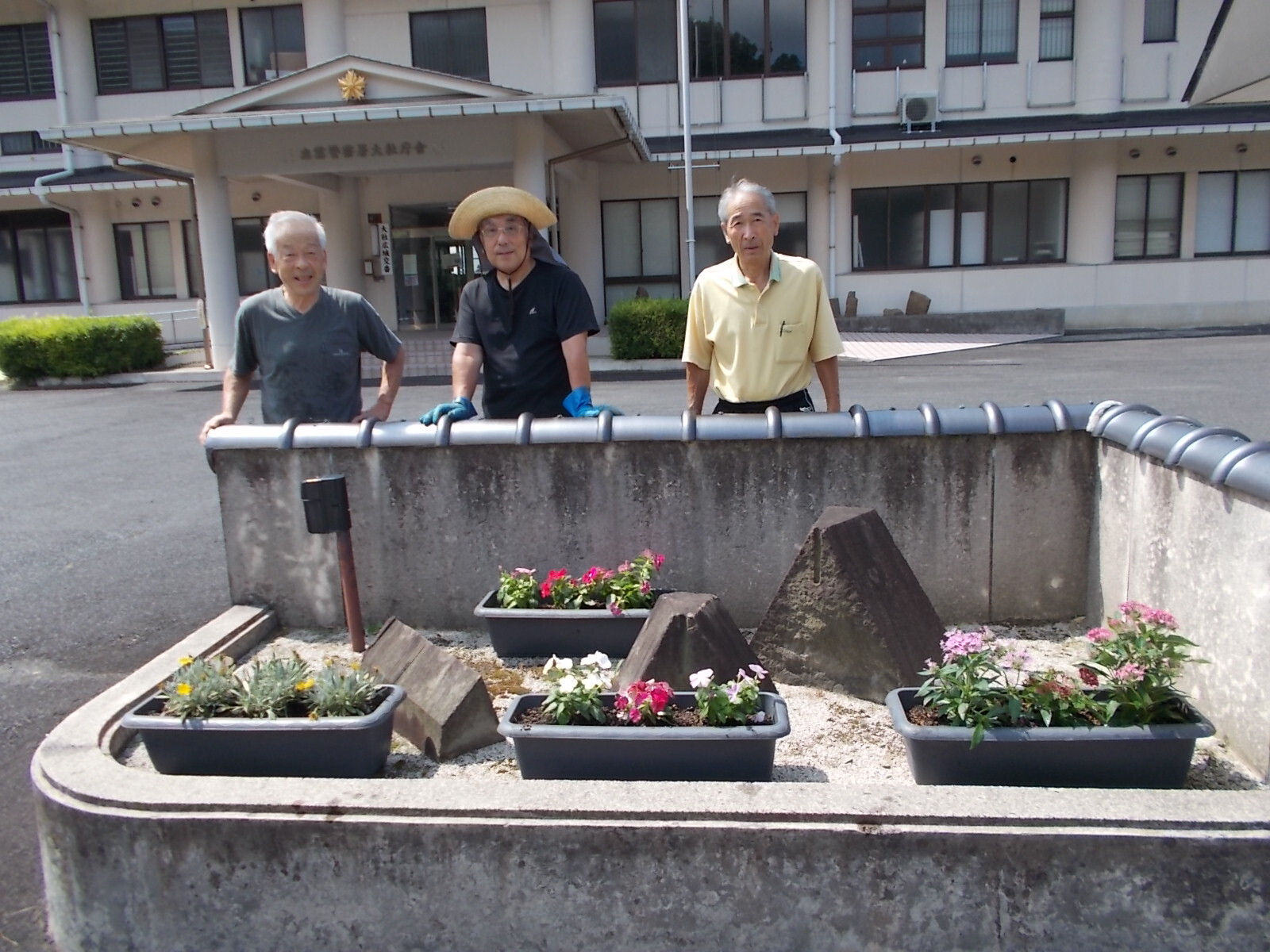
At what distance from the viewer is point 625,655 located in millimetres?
3754

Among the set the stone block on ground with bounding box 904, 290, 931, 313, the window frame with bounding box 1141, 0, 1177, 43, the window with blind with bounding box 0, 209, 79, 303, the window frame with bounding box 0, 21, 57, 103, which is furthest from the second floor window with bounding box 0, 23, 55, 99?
the window frame with bounding box 1141, 0, 1177, 43

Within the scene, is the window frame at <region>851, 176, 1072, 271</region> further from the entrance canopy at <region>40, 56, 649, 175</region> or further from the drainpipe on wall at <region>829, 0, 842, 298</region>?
the entrance canopy at <region>40, 56, 649, 175</region>

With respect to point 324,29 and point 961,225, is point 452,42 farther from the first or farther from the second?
point 961,225

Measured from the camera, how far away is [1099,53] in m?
19.2

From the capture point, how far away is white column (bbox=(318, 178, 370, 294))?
64.4ft

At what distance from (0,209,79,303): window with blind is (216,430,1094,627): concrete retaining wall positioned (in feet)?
74.2

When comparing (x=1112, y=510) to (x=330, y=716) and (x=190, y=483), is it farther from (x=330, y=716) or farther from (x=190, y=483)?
(x=190, y=483)

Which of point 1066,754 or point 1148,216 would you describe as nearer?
point 1066,754

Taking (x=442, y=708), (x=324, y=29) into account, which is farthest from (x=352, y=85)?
(x=442, y=708)

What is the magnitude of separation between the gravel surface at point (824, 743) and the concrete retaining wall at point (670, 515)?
0.92ft

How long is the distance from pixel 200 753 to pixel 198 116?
14.5m

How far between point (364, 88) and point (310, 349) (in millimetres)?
12522

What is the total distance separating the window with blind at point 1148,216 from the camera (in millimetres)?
20156

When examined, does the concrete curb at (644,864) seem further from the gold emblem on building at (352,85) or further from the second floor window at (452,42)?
the second floor window at (452,42)
